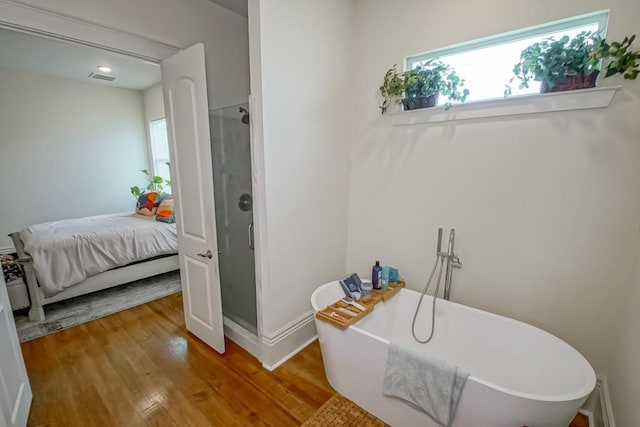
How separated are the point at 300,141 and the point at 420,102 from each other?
2.95 ft

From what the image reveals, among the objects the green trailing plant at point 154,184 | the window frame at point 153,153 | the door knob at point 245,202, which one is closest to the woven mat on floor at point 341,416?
the door knob at point 245,202

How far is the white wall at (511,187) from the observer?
150 cm

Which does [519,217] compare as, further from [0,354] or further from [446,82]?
[0,354]

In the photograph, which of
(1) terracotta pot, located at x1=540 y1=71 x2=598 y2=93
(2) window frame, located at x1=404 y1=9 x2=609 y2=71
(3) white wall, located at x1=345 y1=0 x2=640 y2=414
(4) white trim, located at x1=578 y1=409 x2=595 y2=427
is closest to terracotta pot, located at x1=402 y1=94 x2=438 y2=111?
(3) white wall, located at x1=345 y1=0 x2=640 y2=414

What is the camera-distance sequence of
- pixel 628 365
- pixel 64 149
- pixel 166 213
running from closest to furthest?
pixel 628 365, pixel 166 213, pixel 64 149

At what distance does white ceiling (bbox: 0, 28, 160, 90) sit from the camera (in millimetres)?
3236

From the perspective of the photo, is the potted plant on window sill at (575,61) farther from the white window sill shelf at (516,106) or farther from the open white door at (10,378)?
the open white door at (10,378)

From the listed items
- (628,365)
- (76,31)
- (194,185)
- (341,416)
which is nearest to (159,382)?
(341,416)

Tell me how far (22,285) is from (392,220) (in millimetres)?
3443

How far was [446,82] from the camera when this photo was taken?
1.86 m

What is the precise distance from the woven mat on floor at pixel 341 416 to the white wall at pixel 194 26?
2401 mm

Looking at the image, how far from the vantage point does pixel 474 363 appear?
181cm

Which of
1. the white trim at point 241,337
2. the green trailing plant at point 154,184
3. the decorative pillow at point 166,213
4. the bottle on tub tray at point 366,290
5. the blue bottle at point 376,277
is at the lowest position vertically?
the white trim at point 241,337

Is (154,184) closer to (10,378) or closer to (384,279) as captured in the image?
(10,378)
